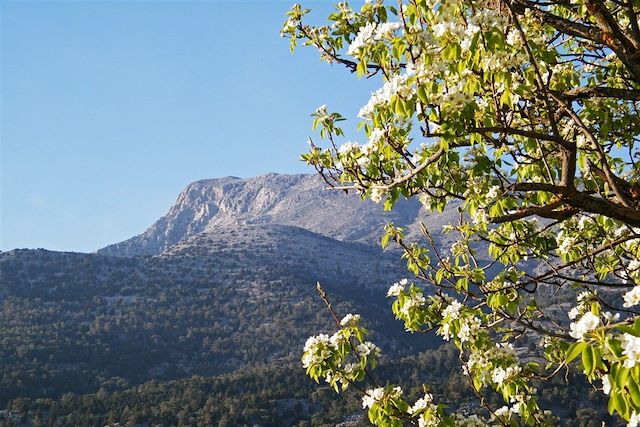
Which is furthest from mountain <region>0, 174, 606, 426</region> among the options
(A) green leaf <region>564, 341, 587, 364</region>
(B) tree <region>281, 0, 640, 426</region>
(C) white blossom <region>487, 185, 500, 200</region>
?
(A) green leaf <region>564, 341, 587, 364</region>

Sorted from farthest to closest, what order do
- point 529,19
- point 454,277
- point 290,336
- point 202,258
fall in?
point 202,258
point 290,336
point 454,277
point 529,19

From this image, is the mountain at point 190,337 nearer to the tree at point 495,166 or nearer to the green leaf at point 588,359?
the tree at point 495,166

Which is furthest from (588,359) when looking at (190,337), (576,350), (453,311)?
(190,337)

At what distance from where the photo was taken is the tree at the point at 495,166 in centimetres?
404

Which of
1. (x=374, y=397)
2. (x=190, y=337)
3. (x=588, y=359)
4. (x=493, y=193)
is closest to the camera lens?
(x=588, y=359)

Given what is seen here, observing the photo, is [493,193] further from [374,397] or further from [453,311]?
[374,397]

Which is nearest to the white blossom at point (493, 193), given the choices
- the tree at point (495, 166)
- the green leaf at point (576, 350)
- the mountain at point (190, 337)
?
the tree at point (495, 166)

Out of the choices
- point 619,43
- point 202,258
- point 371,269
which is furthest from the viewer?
point 371,269

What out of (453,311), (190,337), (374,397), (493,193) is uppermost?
(493,193)

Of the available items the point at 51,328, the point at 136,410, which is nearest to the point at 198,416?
the point at 136,410

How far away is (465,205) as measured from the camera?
19.4ft

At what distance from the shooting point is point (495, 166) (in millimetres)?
5953

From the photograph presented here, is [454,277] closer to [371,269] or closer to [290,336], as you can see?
[290,336]

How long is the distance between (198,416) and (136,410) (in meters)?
7.64
